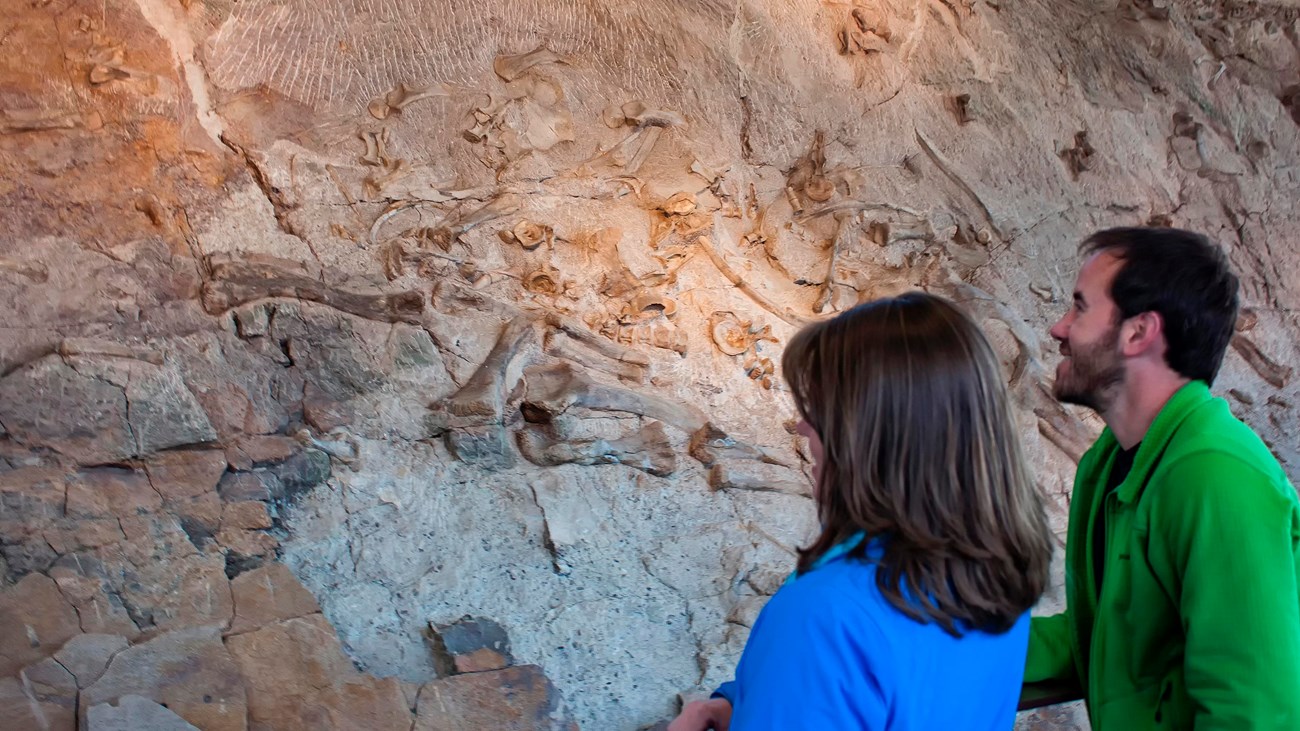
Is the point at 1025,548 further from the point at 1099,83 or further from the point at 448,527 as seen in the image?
the point at 1099,83

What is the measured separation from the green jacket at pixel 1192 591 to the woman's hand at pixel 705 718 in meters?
0.55

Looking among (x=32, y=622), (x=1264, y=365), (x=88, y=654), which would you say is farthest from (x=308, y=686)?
(x=1264, y=365)

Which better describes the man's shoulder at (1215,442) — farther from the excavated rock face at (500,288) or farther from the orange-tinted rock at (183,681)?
the orange-tinted rock at (183,681)

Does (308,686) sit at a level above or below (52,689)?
above

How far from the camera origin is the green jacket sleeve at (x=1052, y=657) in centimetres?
158

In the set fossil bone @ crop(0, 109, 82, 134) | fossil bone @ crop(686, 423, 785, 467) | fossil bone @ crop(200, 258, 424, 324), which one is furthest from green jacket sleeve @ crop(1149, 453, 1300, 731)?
fossil bone @ crop(0, 109, 82, 134)

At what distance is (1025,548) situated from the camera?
46.5 inches

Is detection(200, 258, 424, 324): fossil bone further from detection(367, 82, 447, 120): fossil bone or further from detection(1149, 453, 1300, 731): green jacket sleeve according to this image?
detection(1149, 453, 1300, 731): green jacket sleeve

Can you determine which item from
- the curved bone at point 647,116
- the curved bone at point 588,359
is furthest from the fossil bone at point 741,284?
the curved bone at point 588,359

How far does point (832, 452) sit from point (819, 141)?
152 inches

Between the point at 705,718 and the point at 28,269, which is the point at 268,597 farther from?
the point at 705,718

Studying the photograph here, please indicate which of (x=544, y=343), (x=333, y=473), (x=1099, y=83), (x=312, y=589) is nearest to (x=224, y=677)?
(x=312, y=589)

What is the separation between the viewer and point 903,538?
1115 millimetres

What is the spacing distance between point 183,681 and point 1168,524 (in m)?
2.38
